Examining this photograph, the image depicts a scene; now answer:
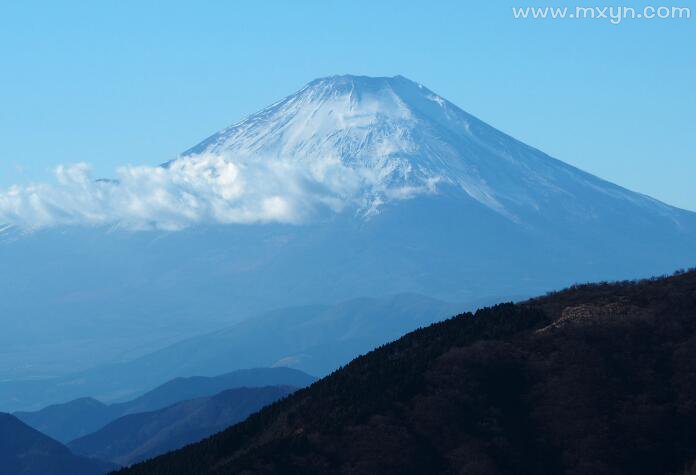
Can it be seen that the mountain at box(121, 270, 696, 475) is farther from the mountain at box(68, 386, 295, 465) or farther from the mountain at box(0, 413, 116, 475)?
the mountain at box(68, 386, 295, 465)

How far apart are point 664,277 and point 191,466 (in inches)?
1030

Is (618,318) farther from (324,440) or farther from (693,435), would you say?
(324,440)

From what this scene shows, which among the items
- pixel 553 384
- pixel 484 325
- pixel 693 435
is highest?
pixel 484 325

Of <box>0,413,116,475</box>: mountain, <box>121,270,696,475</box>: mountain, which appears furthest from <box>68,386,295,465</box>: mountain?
<box>121,270,696,475</box>: mountain

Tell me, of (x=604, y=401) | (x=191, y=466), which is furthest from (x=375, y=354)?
(x=604, y=401)

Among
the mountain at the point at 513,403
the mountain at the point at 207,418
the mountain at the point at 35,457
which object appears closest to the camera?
the mountain at the point at 513,403

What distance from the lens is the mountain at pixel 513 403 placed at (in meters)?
60.2

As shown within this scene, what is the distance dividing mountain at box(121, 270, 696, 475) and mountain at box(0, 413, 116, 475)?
93.3 m

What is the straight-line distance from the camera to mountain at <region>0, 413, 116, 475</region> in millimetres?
164750

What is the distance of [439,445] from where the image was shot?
6294cm

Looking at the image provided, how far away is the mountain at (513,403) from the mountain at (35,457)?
9334cm

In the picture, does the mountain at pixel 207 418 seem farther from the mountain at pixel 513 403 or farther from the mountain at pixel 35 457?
the mountain at pixel 513 403

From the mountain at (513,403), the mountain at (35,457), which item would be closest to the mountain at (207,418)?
the mountain at (35,457)

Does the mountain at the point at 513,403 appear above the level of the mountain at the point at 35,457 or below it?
below
